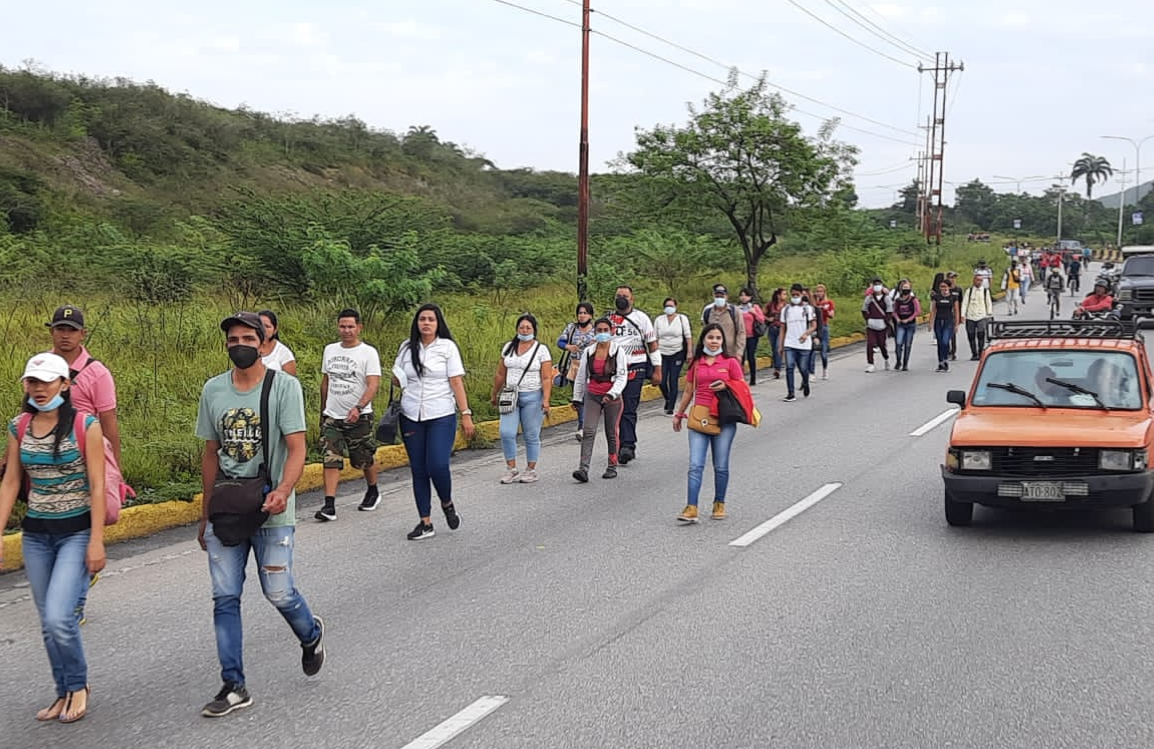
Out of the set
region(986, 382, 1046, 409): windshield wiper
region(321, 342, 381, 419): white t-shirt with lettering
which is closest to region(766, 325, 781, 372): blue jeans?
region(986, 382, 1046, 409): windshield wiper

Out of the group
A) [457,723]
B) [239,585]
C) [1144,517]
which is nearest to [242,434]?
[239,585]

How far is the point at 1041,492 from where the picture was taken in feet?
28.2

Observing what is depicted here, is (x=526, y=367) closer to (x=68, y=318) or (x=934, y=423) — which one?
(x=68, y=318)

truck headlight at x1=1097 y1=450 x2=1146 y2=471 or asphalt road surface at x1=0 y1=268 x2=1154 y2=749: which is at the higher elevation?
truck headlight at x1=1097 y1=450 x2=1146 y2=471

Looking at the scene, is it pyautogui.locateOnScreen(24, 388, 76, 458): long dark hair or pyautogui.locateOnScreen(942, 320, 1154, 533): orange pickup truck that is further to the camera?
pyautogui.locateOnScreen(942, 320, 1154, 533): orange pickup truck

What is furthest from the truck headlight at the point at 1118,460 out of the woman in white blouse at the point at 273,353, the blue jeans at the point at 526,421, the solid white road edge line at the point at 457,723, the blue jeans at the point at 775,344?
the blue jeans at the point at 775,344

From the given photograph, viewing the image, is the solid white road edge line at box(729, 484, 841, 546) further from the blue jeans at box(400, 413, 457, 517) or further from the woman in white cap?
the woman in white cap

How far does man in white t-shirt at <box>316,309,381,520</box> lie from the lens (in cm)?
977

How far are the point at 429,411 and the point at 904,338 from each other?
14.5 meters

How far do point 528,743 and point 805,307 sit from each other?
44.5ft

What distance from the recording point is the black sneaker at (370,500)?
1028cm

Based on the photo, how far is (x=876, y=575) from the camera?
774 cm

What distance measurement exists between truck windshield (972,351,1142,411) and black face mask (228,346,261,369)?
6.38 meters

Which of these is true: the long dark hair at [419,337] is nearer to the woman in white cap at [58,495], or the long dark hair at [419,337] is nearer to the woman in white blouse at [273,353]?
the woman in white blouse at [273,353]
